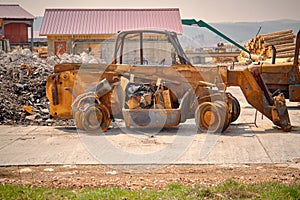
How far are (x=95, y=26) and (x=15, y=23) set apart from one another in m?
13.0

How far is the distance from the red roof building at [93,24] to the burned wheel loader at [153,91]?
77.0 feet

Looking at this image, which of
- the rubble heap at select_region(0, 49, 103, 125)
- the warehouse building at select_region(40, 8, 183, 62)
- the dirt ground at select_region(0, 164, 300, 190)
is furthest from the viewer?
the warehouse building at select_region(40, 8, 183, 62)

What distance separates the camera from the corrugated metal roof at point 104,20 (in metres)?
36.0

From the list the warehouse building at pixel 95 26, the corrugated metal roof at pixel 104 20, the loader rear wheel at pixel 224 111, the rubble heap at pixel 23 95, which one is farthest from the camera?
the corrugated metal roof at pixel 104 20

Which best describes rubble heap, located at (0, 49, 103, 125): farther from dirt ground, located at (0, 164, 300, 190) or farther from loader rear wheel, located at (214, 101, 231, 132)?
dirt ground, located at (0, 164, 300, 190)

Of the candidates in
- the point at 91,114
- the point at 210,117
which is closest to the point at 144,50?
the point at 91,114

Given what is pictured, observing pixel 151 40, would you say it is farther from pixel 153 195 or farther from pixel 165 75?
pixel 153 195

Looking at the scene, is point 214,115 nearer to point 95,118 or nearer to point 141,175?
point 95,118

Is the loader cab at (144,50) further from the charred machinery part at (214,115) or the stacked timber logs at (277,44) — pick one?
the stacked timber logs at (277,44)

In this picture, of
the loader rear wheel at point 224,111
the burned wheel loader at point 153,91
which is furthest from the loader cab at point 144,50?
the loader rear wheel at point 224,111

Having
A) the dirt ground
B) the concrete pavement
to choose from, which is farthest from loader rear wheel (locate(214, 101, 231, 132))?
the dirt ground

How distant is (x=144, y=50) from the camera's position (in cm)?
1209

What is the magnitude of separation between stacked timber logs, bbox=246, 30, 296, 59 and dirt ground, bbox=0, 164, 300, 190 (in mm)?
17245

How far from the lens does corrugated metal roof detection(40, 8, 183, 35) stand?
36000 mm
